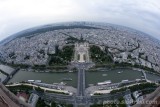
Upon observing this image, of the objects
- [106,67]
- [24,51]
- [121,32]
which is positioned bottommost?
[106,67]

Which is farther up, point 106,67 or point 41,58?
point 41,58

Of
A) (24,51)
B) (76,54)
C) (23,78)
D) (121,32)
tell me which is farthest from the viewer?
(121,32)

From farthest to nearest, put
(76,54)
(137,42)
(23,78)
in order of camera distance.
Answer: (137,42) < (76,54) < (23,78)

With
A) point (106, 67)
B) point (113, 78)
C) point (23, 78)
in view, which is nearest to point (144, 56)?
point (106, 67)

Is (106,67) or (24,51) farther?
(24,51)

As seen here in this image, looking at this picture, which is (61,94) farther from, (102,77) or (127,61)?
(127,61)

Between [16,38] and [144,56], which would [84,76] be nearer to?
[144,56]
